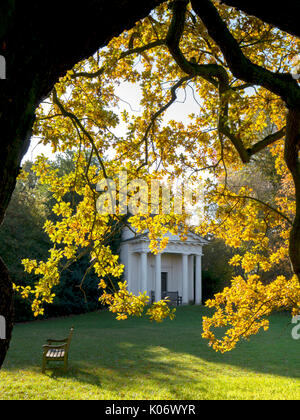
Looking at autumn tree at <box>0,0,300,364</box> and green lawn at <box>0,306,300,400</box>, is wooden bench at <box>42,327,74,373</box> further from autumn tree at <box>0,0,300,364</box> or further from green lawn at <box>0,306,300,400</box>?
autumn tree at <box>0,0,300,364</box>

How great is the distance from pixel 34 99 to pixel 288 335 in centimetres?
1816

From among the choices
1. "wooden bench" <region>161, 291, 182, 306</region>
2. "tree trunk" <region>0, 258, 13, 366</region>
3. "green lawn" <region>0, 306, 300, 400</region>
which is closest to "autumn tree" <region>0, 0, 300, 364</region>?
"tree trunk" <region>0, 258, 13, 366</region>

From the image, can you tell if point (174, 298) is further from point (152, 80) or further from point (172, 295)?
point (152, 80)

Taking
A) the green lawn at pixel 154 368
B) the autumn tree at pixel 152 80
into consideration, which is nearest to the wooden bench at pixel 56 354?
the green lawn at pixel 154 368

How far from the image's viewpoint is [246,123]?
5.78 meters

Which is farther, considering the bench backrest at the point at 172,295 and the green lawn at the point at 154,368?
the bench backrest at the point at 172,295

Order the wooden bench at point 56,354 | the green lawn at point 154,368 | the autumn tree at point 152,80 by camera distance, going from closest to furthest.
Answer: the autumn tree at point 152,80 < the green lawn at point 154,368 < the wooden bench at point 56,354

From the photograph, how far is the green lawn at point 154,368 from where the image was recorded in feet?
27.0

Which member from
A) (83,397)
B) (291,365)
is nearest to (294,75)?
(83,397)

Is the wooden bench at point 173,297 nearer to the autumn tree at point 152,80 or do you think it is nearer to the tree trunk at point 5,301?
the autumn tree at point 152,80

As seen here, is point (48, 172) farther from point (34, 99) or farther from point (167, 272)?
point (167, 272)

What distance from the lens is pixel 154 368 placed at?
35.3ft

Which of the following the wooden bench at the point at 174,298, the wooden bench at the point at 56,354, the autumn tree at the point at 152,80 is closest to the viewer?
the autumn tree at the point at 152,80

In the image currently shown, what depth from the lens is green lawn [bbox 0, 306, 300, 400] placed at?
823cm
